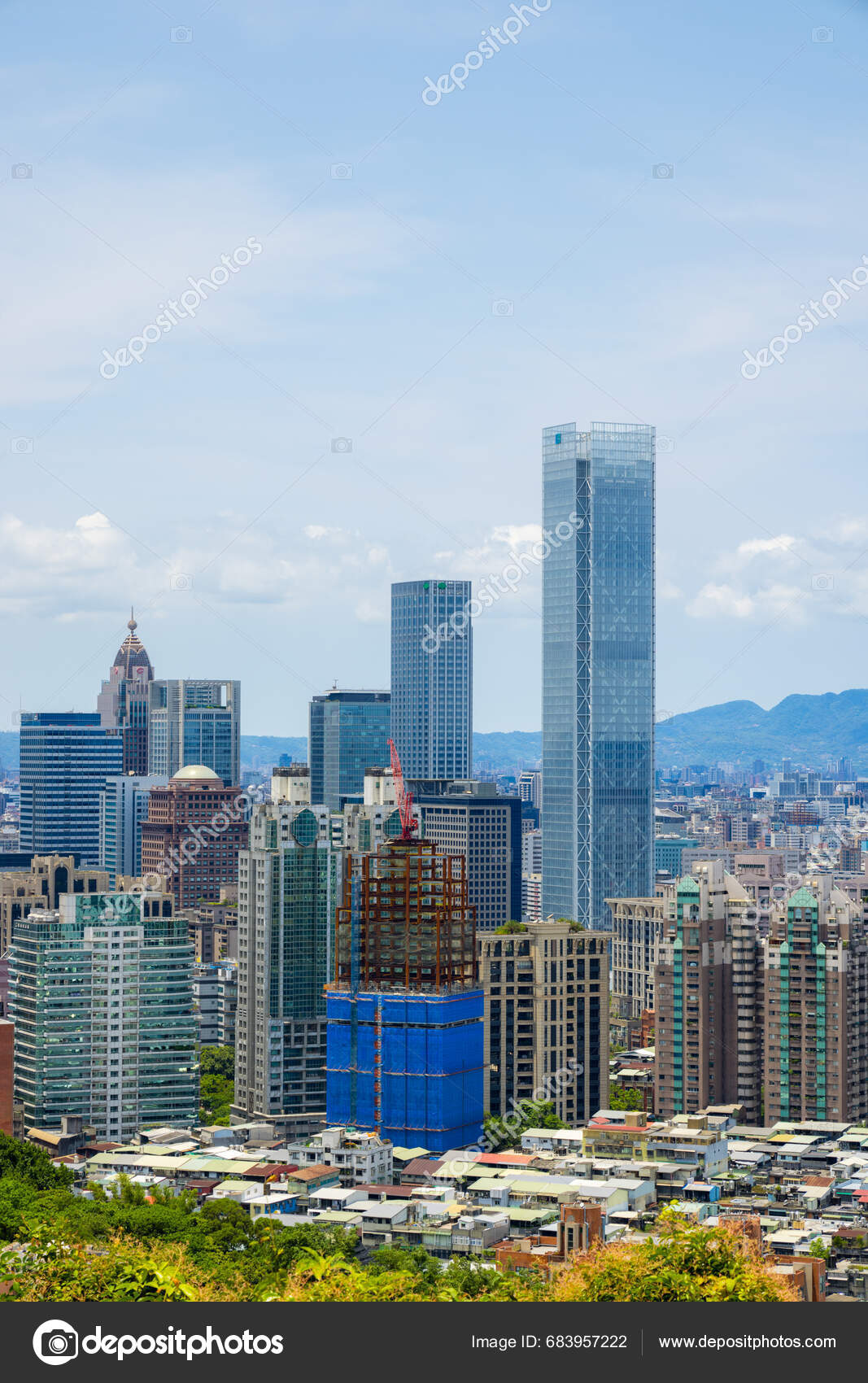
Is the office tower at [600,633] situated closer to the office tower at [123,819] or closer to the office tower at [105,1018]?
the office tower at [123,819]

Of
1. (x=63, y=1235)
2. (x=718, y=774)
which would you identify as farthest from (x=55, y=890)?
(x=718, y=774)

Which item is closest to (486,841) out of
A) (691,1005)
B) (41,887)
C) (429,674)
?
(41,887)

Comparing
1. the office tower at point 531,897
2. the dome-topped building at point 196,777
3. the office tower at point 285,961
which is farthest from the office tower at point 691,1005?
the dome-topped building at point 196,777

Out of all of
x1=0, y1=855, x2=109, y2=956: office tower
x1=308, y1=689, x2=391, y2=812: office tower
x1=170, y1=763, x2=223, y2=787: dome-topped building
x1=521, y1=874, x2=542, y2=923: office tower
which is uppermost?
x1=308, y1=689, x2=391, y2=812: office tower

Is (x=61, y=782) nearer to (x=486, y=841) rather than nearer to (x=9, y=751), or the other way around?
(x=9, y=751)

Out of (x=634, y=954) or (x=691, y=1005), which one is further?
(x=634, y=954)

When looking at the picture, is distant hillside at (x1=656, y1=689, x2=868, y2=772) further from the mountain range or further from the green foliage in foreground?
the green foliage in foreground
